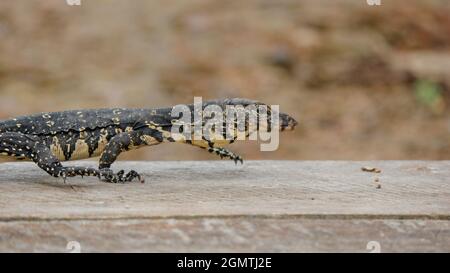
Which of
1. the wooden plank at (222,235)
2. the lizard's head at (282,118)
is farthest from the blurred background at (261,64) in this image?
the wooden plank at (222,235)

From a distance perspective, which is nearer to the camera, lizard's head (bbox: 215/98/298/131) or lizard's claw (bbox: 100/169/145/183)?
lizard's claw (bbox: 100/169/145/183)

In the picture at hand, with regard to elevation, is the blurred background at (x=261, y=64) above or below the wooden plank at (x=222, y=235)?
above

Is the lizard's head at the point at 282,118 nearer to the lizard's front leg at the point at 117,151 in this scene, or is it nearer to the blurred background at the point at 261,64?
the lizard's front leg at the point at 117,151

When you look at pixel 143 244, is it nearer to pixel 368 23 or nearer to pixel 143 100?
pixel 143 100

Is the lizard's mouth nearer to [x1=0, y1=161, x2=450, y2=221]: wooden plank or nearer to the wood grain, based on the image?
[x1=0, y1=161, x2=450, y2=221]: wooden plank

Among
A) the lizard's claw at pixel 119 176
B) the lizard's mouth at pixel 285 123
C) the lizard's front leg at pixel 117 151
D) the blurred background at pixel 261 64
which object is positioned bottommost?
the lizard's claw at pixel 119 176

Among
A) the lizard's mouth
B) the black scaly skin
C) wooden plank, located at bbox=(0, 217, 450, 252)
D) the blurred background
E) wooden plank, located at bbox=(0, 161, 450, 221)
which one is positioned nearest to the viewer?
wooden plank, located at bbox=(0, 217, 450, 252)

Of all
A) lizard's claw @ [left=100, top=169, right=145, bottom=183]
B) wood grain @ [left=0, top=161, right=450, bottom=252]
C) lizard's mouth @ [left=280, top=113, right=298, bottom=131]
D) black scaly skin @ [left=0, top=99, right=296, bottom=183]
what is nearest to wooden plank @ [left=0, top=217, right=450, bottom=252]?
wood grain @ [left=0, top=161, right=450, bottom=252]
